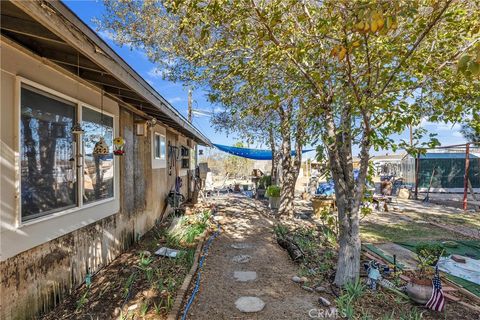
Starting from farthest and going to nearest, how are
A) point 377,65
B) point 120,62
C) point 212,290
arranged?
point 212,290, point 377,65, point 120,62

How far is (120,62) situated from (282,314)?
324 cm

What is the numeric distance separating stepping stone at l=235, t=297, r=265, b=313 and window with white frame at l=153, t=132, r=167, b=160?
14.9 ft

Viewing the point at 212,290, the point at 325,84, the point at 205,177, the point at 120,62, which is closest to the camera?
the point at 120,62

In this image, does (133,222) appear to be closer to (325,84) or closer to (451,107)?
(325,84)

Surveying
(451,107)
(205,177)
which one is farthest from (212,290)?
(205,177)

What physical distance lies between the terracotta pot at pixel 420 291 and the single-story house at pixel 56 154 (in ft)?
13.3

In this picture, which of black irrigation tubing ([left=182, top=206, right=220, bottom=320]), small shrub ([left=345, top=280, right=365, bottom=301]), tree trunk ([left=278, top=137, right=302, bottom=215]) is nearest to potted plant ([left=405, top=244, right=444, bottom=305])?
small shrub ([left=345, top=280, right=365, bottom=301])

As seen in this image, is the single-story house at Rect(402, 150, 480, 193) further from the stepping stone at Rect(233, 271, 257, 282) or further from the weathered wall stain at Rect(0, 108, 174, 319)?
the weathered wall stain at Rect(0, 108, 174, 319)

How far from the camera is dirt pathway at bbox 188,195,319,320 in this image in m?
3.24

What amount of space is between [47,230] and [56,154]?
2.63ft

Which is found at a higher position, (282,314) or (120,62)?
(120,62)

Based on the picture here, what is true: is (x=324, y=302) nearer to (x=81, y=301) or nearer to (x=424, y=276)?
(x=424, y=276)

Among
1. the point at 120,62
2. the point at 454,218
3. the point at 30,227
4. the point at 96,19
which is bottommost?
the point at 454,218

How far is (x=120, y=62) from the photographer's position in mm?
3158
